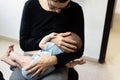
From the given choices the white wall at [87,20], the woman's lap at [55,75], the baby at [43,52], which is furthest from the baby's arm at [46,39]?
the white wall at [87,20]

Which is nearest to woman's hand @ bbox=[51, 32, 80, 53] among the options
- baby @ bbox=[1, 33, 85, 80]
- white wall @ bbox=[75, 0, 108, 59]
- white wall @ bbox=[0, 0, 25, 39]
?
baby @ bbox=[1, 33, 85, 80]

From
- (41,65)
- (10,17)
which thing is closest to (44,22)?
(41,65)

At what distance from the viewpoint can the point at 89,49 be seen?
214 centimetres

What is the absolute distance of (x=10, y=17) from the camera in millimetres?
2336

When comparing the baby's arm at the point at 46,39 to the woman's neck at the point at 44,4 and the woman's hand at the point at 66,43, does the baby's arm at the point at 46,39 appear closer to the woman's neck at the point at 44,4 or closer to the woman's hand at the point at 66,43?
the woman's hand at the point at 66,43

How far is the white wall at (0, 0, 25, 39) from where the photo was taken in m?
2.24

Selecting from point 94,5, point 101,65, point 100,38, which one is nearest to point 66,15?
point 94,5

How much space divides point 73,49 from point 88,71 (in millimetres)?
921

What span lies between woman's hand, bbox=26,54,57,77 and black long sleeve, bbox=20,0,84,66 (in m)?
0.14

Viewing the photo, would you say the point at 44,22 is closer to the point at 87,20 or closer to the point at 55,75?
the point at 55,75

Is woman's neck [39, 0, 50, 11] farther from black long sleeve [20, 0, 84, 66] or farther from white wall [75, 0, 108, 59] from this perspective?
white wall [75, 0, 108, 59]

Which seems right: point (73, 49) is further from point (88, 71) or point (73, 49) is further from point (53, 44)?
point (88, 71)

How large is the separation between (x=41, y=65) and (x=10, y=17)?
1300 millimetres

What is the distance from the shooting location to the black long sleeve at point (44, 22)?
1.28 meters
